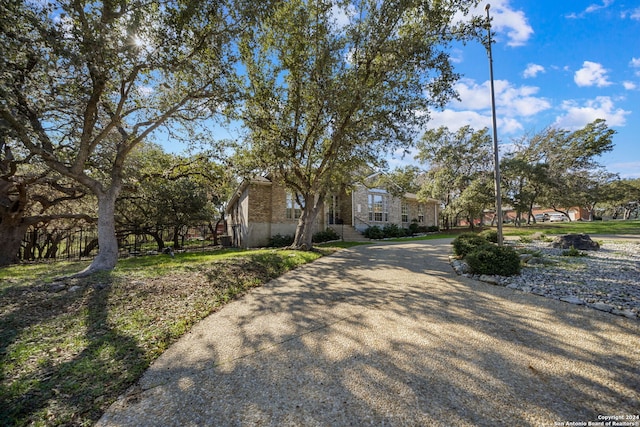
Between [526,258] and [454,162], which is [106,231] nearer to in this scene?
[526,258]

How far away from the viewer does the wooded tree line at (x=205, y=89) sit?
5723 mm

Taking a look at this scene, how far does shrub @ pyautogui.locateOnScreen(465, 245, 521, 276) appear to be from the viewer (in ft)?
20.3

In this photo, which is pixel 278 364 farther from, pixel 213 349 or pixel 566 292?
pixel 566 292

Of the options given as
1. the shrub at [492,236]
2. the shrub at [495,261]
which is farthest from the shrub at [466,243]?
the shrub at [492,236]

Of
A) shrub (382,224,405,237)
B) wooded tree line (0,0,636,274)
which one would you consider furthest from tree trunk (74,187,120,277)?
shrub (382,224,405,237)

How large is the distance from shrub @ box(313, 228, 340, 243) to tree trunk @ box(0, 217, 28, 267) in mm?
13334

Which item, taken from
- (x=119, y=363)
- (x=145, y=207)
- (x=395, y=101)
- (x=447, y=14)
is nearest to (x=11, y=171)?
(x=145, y=207)

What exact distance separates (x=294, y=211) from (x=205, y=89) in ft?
32.6

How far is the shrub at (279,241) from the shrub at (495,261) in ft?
34.6

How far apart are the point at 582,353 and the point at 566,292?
2580 mm

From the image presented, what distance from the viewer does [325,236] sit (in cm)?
1670

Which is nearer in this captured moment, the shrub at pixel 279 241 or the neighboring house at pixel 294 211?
the shrub at pixel 279 241

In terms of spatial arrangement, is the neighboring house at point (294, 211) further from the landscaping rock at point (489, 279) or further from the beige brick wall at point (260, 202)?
the landscaping rock at point (489, 279)

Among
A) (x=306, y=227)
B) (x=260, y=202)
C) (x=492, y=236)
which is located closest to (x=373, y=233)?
(x=306, y=227)
